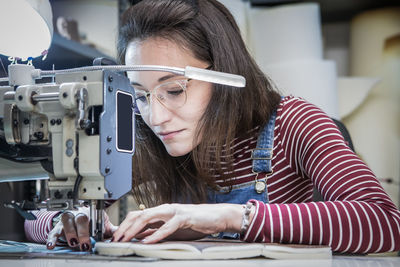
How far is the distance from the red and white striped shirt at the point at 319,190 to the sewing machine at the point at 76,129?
0.93 ft

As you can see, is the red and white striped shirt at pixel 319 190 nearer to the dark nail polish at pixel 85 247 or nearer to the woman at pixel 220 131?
the woman at pixel 220 131

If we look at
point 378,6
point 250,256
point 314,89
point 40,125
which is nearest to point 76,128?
point 40,125

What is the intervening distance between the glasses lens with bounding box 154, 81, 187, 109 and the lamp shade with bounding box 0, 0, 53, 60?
27 cm

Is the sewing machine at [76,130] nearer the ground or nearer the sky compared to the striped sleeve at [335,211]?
nearer the sky

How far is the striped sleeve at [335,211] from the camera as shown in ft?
3.18

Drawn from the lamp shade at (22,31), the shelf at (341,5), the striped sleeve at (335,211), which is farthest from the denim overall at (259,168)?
the shelf at (341,5)

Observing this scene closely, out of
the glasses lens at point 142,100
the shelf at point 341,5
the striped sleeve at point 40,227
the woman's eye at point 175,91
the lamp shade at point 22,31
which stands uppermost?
the shelf at point 341,5

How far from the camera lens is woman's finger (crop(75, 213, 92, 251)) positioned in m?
0.95

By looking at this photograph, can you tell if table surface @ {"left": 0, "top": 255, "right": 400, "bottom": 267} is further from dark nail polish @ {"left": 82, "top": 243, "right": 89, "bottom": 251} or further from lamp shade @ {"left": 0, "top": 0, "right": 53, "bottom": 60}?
lamp shade @ {"left": 0, "top": 0, "right": 53, "bottom": 60}

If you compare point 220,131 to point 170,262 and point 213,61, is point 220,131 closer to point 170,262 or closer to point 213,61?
point 213,61

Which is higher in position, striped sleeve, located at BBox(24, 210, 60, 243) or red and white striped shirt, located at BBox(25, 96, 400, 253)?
red and white striped shirt, located at BBox(25, 96, 400, 253)

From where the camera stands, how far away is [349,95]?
2.79 metres

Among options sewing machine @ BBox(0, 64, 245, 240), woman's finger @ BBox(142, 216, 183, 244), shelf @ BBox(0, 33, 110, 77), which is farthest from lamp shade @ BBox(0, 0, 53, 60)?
shelf @ BBox(0, 33, 110, 77)

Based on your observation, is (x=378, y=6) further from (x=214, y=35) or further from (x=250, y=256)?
(x=250, y=256)
